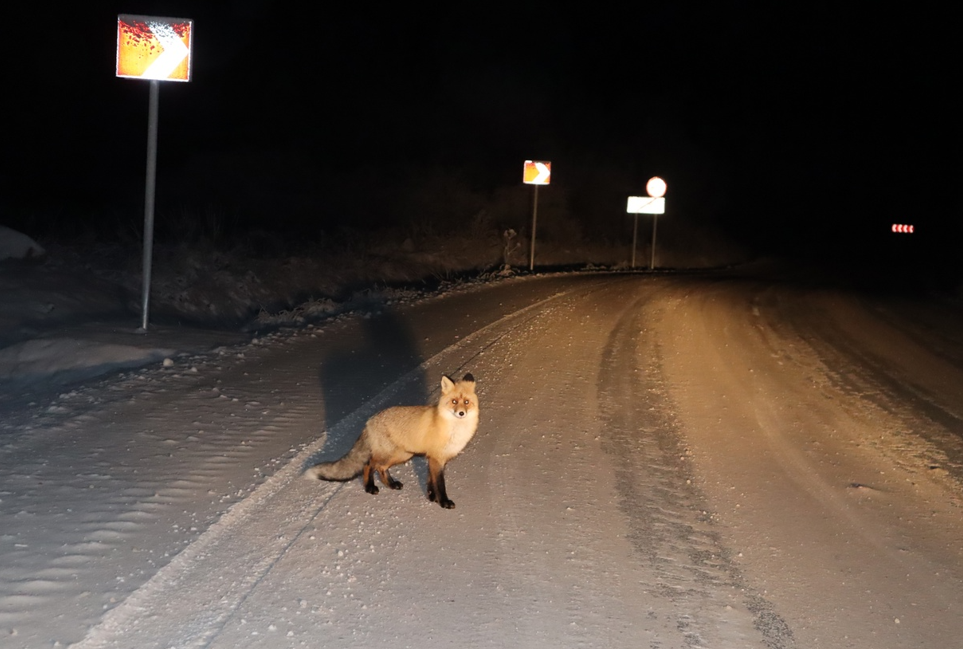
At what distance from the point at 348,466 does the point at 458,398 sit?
3.90 feet

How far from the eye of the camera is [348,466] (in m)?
7.12

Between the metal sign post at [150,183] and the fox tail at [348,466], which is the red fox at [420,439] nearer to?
the fox tail at [348,466]

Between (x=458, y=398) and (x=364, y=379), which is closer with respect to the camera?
(x=458, y=398)

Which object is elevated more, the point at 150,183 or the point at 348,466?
the point at 150,183

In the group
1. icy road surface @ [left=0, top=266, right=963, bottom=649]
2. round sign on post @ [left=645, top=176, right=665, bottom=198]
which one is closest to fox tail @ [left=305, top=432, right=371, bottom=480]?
icy road surface @ [left=0, top=266, right=963, bottom=649]

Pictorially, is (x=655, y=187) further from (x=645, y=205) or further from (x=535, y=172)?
(x=535, y=172)

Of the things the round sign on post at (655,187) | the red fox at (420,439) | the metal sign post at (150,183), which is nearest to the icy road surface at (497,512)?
Answer: the red fox at (420,439)

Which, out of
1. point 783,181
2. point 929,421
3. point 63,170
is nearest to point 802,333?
point 929,421

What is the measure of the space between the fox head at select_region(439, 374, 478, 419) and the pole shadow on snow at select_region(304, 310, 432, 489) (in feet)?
4.30

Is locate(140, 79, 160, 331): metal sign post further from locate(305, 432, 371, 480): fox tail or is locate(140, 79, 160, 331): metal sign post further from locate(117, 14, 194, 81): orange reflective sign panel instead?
locate(305, 432, 371, 480): fox tail

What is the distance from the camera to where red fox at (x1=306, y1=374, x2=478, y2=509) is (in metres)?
6.58

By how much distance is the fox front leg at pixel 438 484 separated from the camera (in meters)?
6.85

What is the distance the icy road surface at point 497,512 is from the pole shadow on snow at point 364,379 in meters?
0.06

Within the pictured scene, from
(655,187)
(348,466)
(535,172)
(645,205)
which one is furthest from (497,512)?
(655,187)
